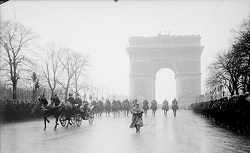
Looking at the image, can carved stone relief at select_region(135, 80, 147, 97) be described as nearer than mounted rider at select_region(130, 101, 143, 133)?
No

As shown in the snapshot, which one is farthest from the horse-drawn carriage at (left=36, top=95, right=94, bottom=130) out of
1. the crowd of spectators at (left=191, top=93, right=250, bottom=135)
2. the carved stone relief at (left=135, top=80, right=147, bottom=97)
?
the carved stone relief at (left=135, top=80, right=147, bottom=97)

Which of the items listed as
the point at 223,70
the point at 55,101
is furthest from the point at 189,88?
the point at 55,101

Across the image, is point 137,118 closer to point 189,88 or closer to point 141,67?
point 189,88

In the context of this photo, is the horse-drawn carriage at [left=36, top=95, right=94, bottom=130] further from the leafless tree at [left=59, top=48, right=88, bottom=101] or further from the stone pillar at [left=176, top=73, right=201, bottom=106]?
the stone pillar at [left=176, top=73, right=201, bottom=106]

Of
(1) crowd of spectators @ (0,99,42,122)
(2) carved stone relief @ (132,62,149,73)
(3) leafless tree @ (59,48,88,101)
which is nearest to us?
(1) crowd of spectators @ (0,99,42,122)

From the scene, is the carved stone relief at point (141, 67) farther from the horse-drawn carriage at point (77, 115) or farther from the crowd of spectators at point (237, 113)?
the crowd of spectators at point (237, 113)

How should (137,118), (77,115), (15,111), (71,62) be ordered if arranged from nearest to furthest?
(137,118) < (77,115) < (15,111) < (71,62)

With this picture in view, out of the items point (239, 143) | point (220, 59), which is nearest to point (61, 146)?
point (239, 143)

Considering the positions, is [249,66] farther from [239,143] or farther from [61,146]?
[61,146]
